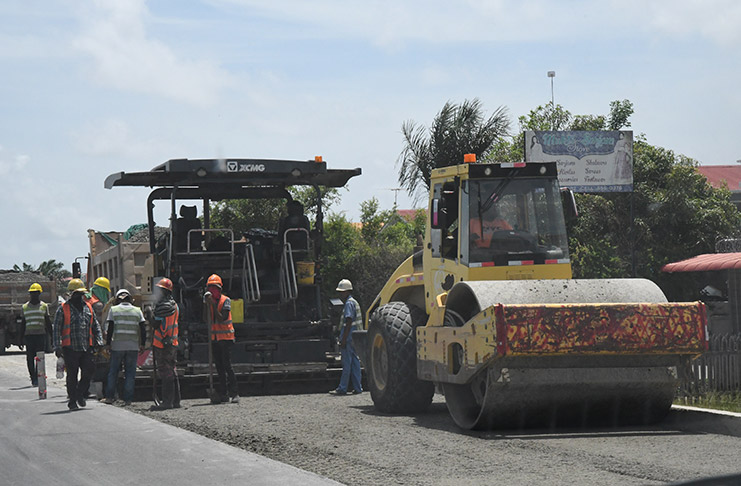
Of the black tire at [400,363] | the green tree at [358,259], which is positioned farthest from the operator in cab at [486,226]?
the green tree at [358,259]

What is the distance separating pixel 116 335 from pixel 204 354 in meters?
1.24

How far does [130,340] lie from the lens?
15219 mm

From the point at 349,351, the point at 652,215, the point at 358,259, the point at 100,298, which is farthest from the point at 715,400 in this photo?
the point at 358,259

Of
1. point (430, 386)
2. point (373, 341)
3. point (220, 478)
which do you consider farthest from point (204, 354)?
point (220, 478)

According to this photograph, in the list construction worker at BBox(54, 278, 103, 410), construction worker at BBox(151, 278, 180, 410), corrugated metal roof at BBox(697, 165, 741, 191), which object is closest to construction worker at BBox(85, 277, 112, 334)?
construction worker at BBox(54, 278, 103, 410)

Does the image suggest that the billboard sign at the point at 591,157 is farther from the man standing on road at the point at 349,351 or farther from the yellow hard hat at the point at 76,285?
the yellow hard hat at the point at 76,285

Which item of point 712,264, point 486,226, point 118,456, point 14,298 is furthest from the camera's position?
point 14,298

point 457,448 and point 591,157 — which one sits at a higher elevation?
point 591,157

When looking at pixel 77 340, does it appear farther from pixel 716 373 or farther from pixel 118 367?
pixel 716 373

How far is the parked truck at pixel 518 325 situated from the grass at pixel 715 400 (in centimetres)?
314

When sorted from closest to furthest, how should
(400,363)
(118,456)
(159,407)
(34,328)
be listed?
(118,456) → (400,363) → (159,407) → (34,328)

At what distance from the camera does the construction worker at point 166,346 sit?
46.7ft

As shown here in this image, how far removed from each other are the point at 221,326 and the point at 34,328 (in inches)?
269

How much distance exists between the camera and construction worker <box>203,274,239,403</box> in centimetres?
1460
